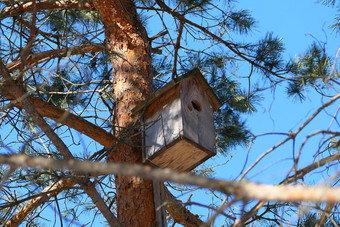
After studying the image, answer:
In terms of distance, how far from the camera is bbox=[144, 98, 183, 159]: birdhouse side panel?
286 centimetres

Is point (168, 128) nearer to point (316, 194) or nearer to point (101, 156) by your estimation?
point (101, 156)

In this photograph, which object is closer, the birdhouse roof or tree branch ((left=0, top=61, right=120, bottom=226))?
tree branch ((left=0, top=61, right=120, bottom=226))

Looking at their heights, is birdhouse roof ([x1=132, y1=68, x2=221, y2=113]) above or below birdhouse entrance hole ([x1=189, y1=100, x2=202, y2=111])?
above

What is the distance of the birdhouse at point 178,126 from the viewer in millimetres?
2867

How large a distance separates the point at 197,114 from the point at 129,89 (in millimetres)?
502

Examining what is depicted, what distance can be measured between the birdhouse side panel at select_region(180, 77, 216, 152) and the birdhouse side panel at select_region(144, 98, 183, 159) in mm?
36

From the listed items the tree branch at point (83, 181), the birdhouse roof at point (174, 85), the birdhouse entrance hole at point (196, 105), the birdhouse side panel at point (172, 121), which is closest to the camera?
the tree branch at point (83, 181)

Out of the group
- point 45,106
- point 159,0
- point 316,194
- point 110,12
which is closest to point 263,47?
point 159,0

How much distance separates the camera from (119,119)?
327cm

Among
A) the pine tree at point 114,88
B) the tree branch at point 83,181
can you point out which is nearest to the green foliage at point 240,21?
the pine tree at point 114,88

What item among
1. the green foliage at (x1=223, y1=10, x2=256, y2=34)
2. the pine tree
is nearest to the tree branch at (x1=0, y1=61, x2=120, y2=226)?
the pine tree

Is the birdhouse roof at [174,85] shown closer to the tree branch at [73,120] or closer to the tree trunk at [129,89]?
the tree trunk at [129,89]

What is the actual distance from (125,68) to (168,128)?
70cm

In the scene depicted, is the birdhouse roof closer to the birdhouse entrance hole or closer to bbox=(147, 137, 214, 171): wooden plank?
the birdhouse entrance hole
